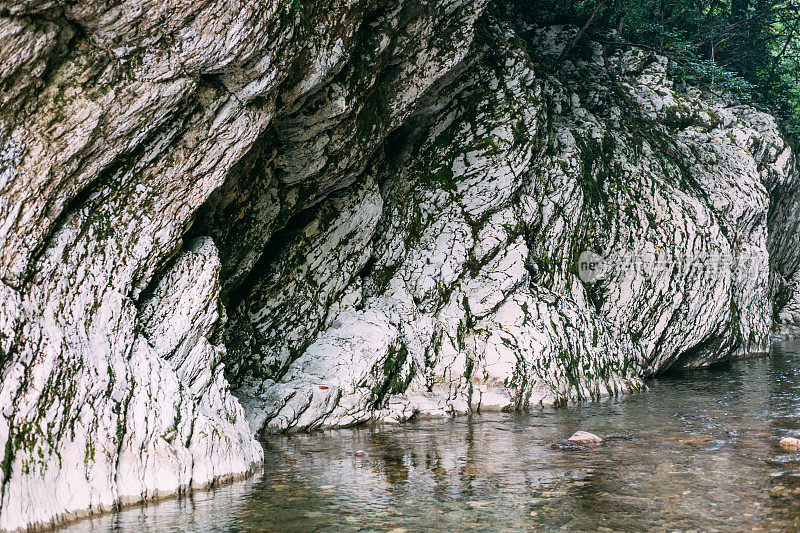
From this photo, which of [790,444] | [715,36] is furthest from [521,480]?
[715,36]

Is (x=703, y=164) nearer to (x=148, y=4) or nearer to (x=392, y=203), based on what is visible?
(x=392, y=203)

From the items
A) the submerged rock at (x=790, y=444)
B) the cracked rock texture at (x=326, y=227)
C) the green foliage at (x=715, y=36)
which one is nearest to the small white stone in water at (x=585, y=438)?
the submerged rock at (x=790, y=444)

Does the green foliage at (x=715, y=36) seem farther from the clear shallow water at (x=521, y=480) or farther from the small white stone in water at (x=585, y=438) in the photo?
the small white stone in water at (x=585, y=438)

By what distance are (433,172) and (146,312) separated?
7.42 m

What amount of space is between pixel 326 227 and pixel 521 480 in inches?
246

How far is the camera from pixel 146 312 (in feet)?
23.1

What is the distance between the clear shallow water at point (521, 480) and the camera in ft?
16.6

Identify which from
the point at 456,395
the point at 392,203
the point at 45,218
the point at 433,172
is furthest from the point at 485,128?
the point at 45,218

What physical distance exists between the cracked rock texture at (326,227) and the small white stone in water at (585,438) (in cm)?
292

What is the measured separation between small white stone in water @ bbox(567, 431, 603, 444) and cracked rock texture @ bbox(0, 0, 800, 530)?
292 cm

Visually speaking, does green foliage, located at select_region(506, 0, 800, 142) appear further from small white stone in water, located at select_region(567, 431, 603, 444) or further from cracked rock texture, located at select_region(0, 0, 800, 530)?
small white stone in water, located at select_region(567, 431, 603, 444)

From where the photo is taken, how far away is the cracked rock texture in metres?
5.74

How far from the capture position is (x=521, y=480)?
6312mm

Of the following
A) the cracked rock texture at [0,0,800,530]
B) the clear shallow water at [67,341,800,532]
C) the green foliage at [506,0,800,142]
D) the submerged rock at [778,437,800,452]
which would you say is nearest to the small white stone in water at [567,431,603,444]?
the clear shallow water at [67,341,800,532]
